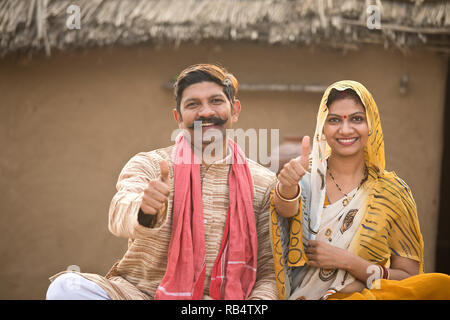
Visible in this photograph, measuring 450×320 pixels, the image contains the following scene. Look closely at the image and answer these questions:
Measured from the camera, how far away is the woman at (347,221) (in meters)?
2.94

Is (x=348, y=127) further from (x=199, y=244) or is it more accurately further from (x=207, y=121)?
(x=199, y=244)

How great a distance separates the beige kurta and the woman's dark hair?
0.63 metres

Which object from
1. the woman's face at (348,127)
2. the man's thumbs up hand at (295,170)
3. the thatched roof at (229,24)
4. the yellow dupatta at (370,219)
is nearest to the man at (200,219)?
the yellow dupatta at (370,219)

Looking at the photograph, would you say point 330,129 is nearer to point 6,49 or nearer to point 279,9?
point 279,9

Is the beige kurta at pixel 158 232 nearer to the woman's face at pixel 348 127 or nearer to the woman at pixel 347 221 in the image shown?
the woman at pixel 347 221

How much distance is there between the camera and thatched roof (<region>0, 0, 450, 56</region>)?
197 inches

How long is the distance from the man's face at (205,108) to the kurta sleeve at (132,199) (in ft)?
1.07

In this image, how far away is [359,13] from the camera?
500 centimetres

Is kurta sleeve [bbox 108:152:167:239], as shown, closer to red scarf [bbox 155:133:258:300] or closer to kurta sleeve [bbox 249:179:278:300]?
red scarf [bbox 155:133:258:300]

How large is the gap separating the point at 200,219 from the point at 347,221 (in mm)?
876

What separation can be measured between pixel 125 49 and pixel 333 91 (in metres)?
2.81

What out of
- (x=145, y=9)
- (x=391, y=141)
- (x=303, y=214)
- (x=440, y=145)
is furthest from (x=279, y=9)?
(x=303, y=214)

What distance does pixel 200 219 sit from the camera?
9.74ft
